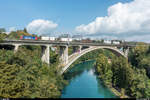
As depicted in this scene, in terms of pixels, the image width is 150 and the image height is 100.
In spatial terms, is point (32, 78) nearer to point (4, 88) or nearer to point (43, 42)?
point (4, 88)

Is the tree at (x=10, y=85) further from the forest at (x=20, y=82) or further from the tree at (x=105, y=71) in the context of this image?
the tree at (x=105, y=71)

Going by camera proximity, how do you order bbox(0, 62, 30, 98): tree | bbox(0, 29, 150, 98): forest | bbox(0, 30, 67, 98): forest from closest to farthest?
bbox(0, 62, 30, 98): tree < bbox(0, 30, 67, 98): forest < bbox(0, 29, 150, 98): forest

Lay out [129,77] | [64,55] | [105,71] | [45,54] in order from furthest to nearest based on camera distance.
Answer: [105,71] < [64,55] < [45,54] < [129,77]

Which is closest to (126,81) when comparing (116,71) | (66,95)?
(116,71)

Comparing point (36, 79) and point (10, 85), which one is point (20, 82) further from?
point (36, 79)

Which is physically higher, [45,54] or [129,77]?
[45,54]

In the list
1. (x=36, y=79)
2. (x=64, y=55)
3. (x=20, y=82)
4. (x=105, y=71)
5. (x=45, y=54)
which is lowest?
(x=105, y=71)

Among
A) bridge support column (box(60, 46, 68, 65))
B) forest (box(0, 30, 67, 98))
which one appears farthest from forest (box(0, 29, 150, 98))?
bridge support column (box(60, 46, 68, 65))

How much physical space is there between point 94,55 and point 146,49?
31165 mm

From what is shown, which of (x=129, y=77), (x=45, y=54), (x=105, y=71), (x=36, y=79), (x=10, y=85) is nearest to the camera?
(x=10, y=85)

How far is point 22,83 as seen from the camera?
33.2 feet

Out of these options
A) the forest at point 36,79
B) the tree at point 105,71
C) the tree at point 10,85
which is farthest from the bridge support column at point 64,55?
the tree at point 10,85

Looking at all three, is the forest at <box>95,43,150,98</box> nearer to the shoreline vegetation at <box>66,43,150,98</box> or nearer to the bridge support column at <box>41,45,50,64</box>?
the shoreline vegetation at <box>66,43,150,98</box>

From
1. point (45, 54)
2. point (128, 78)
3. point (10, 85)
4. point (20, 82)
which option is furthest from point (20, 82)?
point (128, 78)
